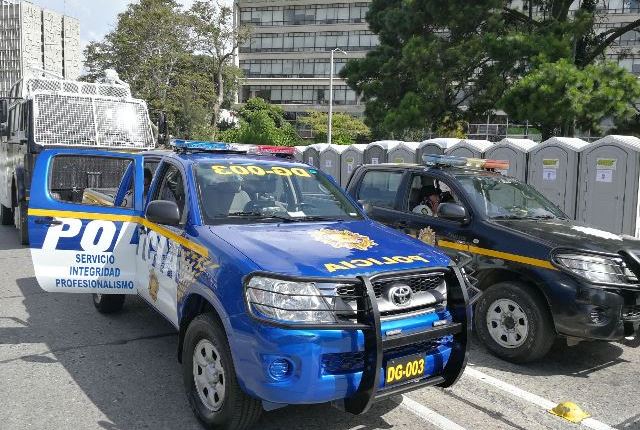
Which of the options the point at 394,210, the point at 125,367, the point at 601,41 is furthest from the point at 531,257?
the point at 601,41

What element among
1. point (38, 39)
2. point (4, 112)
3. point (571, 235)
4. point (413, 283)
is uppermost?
point (38, 39)

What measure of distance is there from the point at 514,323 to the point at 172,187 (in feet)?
10.5

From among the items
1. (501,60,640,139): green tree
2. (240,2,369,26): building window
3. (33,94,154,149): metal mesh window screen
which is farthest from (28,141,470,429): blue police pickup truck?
(240,2,369,26): building window

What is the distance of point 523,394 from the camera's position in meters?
4.42

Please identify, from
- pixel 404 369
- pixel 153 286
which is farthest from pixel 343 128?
pixel 404 369

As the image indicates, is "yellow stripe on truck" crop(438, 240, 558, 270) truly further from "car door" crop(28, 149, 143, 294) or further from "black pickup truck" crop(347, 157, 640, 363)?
"car door" crop(28, 149, 143, 294)

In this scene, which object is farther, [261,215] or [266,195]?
[266,195]

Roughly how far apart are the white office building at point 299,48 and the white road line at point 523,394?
53.9 m

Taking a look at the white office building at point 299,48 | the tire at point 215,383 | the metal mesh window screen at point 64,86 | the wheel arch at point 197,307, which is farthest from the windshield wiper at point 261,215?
the white office building at point 299,48

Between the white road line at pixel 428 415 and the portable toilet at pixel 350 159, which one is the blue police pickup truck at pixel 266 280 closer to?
the white road line at pixel 428 415

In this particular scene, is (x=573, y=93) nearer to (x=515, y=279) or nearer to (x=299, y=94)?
(x=515, y=279)

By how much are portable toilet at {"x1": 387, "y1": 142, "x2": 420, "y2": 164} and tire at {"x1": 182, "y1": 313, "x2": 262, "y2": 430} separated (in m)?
11.0

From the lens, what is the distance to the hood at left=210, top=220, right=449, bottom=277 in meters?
3.31

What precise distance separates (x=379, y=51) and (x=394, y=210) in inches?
699
